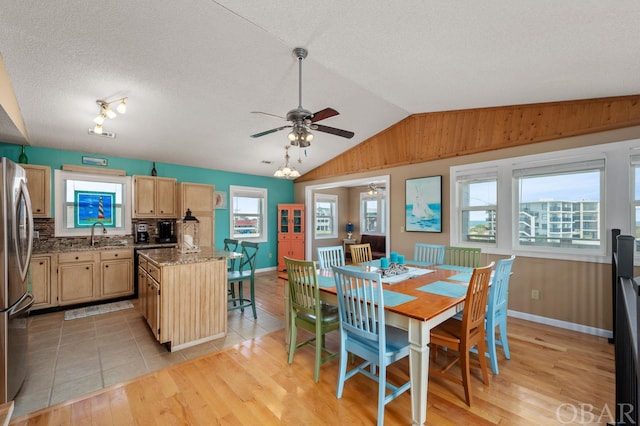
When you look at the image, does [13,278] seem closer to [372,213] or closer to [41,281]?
[41,281]

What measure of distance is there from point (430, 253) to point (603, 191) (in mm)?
1994

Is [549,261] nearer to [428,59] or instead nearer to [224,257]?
[428,59]

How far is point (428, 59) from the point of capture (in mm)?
2521

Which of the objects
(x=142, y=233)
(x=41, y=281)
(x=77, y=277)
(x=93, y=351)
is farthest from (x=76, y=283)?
(x=93, y=351)

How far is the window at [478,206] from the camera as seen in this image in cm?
398

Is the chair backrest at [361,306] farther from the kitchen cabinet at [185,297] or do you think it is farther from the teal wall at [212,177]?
the teal wall at [212,177]

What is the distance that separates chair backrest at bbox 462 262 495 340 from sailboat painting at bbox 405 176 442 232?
2439mm

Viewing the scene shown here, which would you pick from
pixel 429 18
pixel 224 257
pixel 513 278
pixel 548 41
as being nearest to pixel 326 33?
pixel 429 18

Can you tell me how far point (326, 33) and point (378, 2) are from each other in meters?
0.57

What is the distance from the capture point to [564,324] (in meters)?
3.34

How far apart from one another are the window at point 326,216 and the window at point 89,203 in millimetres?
4808

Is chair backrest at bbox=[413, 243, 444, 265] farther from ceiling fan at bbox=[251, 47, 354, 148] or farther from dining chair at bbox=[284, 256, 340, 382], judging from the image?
ceiling fan at bbox=[251, 47, 354, 148]

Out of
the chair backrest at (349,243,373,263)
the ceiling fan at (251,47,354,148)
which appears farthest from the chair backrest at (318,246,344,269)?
the ceiling fan at (251,47,354,148)

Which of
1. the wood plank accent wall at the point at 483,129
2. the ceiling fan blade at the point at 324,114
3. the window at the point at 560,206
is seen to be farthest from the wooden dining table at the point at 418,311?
the wood plank accent wall at the point at 483,129
